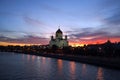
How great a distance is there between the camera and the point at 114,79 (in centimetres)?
3322

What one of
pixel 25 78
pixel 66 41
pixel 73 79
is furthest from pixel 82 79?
pixel 66 41

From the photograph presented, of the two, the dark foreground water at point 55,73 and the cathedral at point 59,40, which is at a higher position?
the cathedral at point 59,40

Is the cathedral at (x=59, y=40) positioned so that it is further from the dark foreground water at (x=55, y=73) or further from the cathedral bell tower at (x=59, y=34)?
the dark foreground water at (x=55, y=73)

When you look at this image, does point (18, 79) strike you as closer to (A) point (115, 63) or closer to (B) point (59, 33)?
(A) point (115, 63)

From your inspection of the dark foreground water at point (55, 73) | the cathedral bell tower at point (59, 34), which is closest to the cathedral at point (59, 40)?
the cathedral bell tower at point (59, 34)

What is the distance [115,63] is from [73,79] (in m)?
22.3

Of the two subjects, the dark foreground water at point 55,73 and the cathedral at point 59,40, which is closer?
the dark foreground water at point 55,73

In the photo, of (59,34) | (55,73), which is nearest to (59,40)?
(59,34)

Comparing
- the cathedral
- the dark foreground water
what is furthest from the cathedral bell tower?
the dark foreground water

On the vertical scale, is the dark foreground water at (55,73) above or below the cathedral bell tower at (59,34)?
below

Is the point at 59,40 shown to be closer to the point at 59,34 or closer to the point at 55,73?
the point at 59,34

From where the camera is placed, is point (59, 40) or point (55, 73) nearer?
point (55, 73)

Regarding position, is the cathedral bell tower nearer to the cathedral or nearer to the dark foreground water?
the cathedral

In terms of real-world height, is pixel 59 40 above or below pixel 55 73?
above
